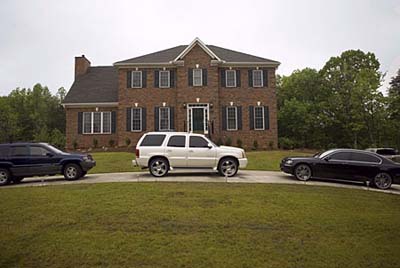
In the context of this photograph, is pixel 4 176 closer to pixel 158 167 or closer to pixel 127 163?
pixel 158 167

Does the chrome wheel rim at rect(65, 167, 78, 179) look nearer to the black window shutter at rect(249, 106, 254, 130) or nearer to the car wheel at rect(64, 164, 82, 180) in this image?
the car wheel at rect(64, 164, 82, 180)

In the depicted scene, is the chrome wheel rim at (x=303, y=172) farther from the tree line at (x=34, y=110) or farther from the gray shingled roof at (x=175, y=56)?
the tree line at (x=34, y=110)

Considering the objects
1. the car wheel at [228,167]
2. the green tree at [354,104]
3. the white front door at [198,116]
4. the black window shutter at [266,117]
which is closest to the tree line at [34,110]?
the white front door at [198,116]

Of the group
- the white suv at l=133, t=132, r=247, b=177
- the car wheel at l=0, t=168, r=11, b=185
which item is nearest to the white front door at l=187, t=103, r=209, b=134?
the white suv at l=133, t=132, r=247, b=177

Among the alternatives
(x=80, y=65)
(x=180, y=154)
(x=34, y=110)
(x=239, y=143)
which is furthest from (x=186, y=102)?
(x=34, y=110)

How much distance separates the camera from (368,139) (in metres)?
35.1

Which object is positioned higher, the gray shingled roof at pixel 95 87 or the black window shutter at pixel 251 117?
the gray shingled roof at pixel 95 87

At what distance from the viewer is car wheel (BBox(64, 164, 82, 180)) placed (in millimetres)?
14208

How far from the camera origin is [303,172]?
14359 millimetres

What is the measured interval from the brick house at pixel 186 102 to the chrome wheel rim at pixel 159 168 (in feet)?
42.5

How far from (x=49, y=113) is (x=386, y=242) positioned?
2264 inches

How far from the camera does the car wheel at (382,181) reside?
45.2 ft

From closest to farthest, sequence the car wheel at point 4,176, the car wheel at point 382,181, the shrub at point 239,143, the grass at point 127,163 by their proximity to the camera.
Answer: the car wheel at point 4,176 < the car wheel at point 382,181 < the grass at point 127,163 < the shrub at point 239,143

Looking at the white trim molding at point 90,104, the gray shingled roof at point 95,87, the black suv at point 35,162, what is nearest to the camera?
the black suv at point 35,162
